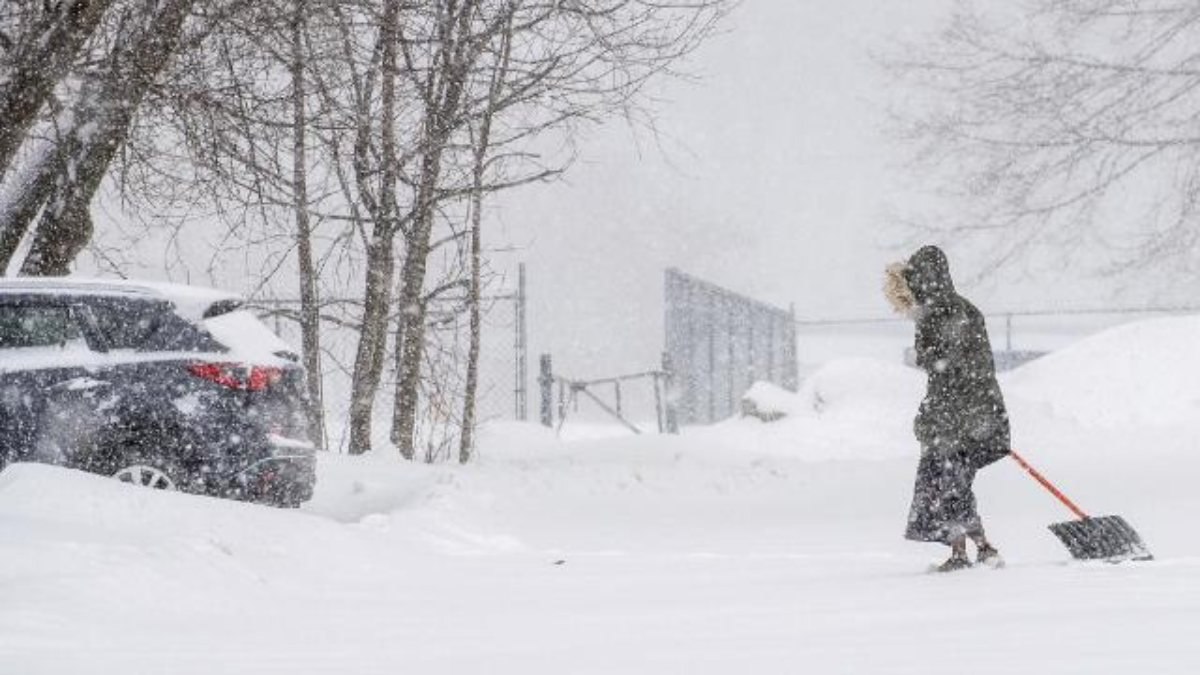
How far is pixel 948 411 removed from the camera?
24.9ft

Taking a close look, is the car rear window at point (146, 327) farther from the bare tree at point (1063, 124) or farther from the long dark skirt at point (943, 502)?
the bare tree at point (1063, 124)

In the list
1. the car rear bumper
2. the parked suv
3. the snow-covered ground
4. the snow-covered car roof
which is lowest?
the snow-covered ground

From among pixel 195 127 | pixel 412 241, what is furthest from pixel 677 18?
pixel 195 127

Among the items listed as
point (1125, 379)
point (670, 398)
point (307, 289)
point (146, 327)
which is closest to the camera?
point (146, 327)

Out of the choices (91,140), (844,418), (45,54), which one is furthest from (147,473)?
(844,418)

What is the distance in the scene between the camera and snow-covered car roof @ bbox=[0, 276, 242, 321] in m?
8.45

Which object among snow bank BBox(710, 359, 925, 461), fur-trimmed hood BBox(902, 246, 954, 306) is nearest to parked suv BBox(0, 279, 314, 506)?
fur-trimmed hood BBox(902, 246, 954, 306)

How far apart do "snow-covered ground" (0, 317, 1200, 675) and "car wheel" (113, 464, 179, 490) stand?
120 centimetres

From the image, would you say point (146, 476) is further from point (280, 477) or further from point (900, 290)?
point (900, 290)

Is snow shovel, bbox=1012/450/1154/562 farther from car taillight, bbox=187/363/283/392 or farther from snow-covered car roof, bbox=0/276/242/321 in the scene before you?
snow-covered car roof, bbox=0/276/242/321

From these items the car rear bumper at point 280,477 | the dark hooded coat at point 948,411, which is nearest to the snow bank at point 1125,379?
the dark hooded coat at point 948,411

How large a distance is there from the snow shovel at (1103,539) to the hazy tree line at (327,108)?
18.6ft

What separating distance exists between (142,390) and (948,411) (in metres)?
A: 4.48

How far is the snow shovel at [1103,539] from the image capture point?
24.4 feet
